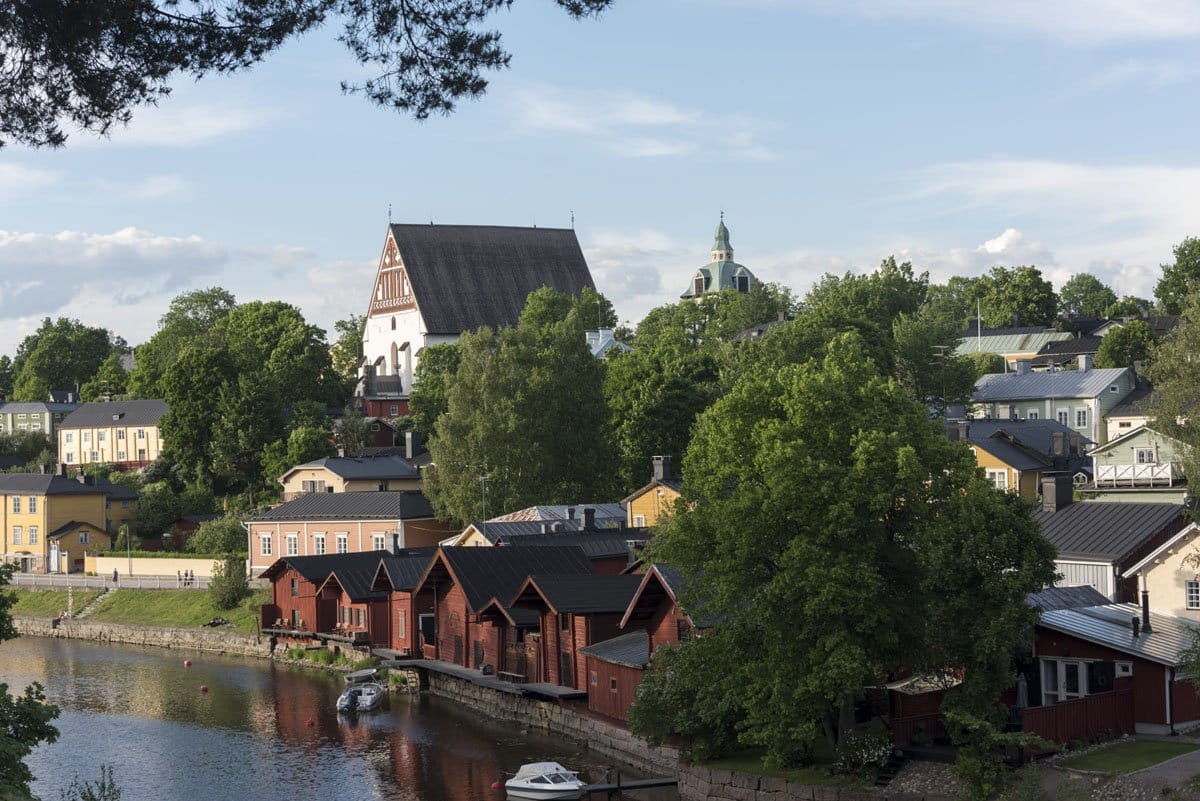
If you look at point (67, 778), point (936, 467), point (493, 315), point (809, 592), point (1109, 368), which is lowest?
point (67, 778)

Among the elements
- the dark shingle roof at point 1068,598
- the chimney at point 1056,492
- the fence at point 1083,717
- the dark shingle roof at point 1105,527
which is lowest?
the fence at point 1083,717

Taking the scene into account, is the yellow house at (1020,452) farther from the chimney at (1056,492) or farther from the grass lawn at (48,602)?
the grass lawn at (48,602)

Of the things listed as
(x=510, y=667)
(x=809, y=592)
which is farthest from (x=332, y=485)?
(x=809, y=592)

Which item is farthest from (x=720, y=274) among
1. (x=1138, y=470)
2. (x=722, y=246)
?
(x=1138, y=470)

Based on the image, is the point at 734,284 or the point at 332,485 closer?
the point at 332,485

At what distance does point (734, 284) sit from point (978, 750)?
447ft

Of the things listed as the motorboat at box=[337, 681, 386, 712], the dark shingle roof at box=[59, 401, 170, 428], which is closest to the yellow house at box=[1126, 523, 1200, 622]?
the motorboat at box=[337, 681, 386, 712]

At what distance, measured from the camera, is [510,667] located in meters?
50.8

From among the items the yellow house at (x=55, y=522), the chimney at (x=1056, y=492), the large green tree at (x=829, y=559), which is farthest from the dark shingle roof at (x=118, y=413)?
the large green tree at (x=829, y=559)

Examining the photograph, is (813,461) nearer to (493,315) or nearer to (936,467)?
(936,467)

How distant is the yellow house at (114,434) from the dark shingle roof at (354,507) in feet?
108

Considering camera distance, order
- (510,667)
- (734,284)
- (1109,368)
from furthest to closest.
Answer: (734,284)
(1109,368)
(510,667)

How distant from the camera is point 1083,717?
32344 millimetres

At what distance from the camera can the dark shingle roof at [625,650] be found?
137 feet
